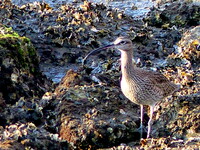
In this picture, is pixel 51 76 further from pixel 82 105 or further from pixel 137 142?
pixel 137 142

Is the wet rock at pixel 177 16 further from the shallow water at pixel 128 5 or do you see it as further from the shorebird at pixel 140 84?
the shorebird at pixel 140 84

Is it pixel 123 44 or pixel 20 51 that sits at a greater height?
pixel 123 44

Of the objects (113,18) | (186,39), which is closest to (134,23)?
(113,18)

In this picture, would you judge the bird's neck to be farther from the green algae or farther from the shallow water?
the shallow water

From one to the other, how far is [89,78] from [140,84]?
5.07 feet

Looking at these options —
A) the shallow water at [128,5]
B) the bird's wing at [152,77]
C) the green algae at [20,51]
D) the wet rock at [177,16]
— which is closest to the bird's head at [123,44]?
the bird's wing at [152,77]

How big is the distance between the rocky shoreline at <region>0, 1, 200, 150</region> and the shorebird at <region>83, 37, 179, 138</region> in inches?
9.5

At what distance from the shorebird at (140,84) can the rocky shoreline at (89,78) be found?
241 mm

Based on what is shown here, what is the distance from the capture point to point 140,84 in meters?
7.60

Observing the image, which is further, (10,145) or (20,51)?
(20,51)

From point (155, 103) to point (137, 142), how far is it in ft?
2.26

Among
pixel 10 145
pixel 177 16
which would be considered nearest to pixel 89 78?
pixel 10 145

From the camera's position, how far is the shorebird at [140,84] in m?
7.55

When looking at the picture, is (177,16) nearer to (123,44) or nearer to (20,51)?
(20,51)
